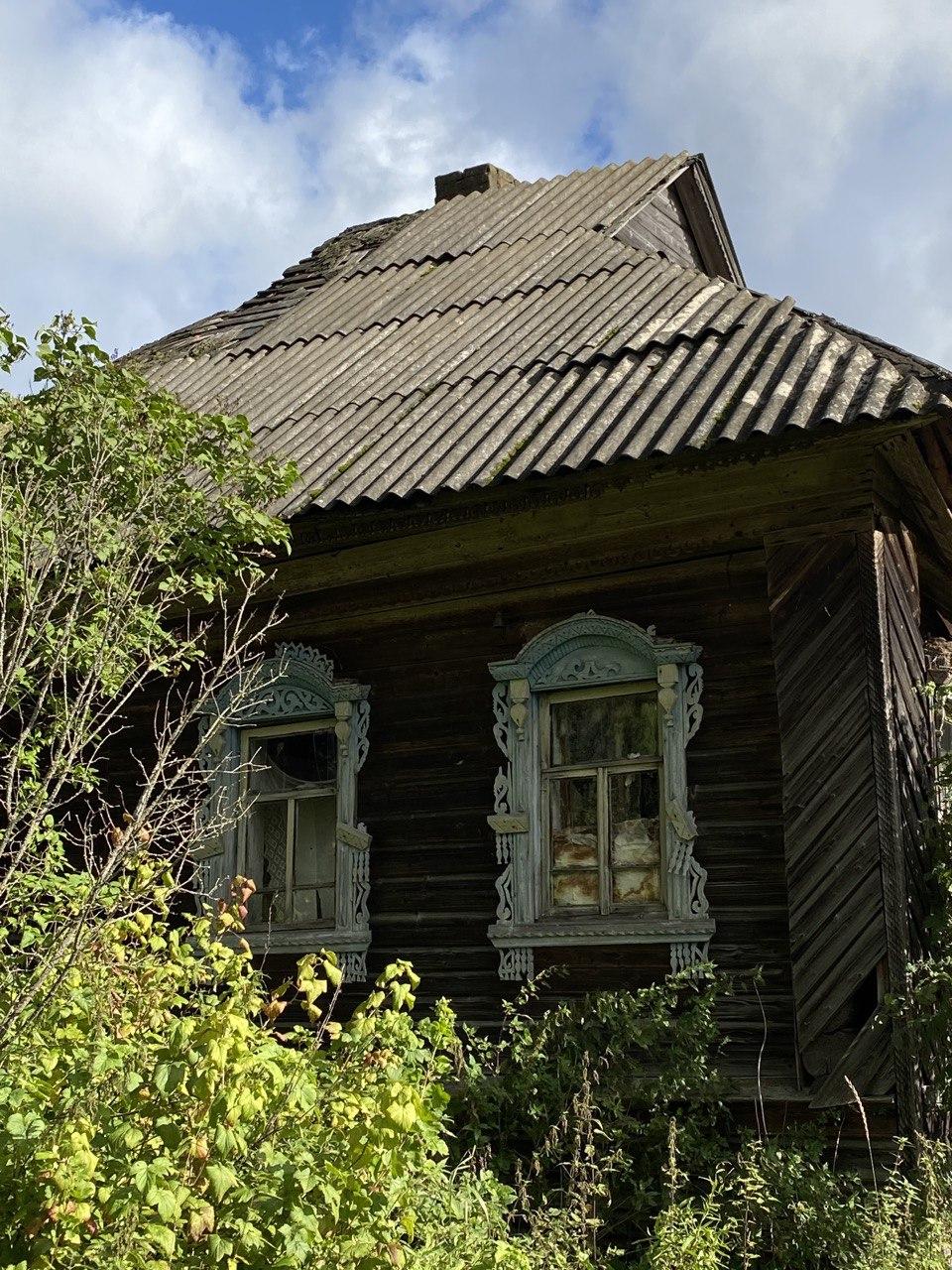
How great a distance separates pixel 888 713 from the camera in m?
6.42

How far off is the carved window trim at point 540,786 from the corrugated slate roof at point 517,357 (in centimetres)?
100

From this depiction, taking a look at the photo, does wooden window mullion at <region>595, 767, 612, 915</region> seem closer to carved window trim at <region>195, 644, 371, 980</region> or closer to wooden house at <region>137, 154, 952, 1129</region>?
wooden house at <region>137, 154, 952, 1129</region>

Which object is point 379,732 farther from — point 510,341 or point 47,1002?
point 47,1002

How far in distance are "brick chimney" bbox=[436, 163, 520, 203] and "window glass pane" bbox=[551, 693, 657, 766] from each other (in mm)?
7172

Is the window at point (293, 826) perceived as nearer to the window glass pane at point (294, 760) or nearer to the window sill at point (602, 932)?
the window glass pane at point (294, 760)

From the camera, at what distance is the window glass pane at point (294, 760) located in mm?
8180

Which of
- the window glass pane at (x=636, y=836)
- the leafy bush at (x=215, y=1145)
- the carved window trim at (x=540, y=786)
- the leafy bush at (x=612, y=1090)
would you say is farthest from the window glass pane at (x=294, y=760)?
the leafy bush at (x=215, y=1145)

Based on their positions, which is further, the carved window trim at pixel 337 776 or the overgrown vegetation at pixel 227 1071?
the carved window trim at pixel 337 776

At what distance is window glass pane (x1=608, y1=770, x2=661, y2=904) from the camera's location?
6938mm

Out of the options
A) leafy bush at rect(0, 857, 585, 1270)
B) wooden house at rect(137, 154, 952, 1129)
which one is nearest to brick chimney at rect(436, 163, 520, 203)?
wooden house at rect(137, 154, 952, 1129)

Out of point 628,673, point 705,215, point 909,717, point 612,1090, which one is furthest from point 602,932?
point 705,215

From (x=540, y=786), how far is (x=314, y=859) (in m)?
1.56

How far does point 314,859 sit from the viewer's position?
317 inches

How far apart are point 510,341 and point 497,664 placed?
256cm
